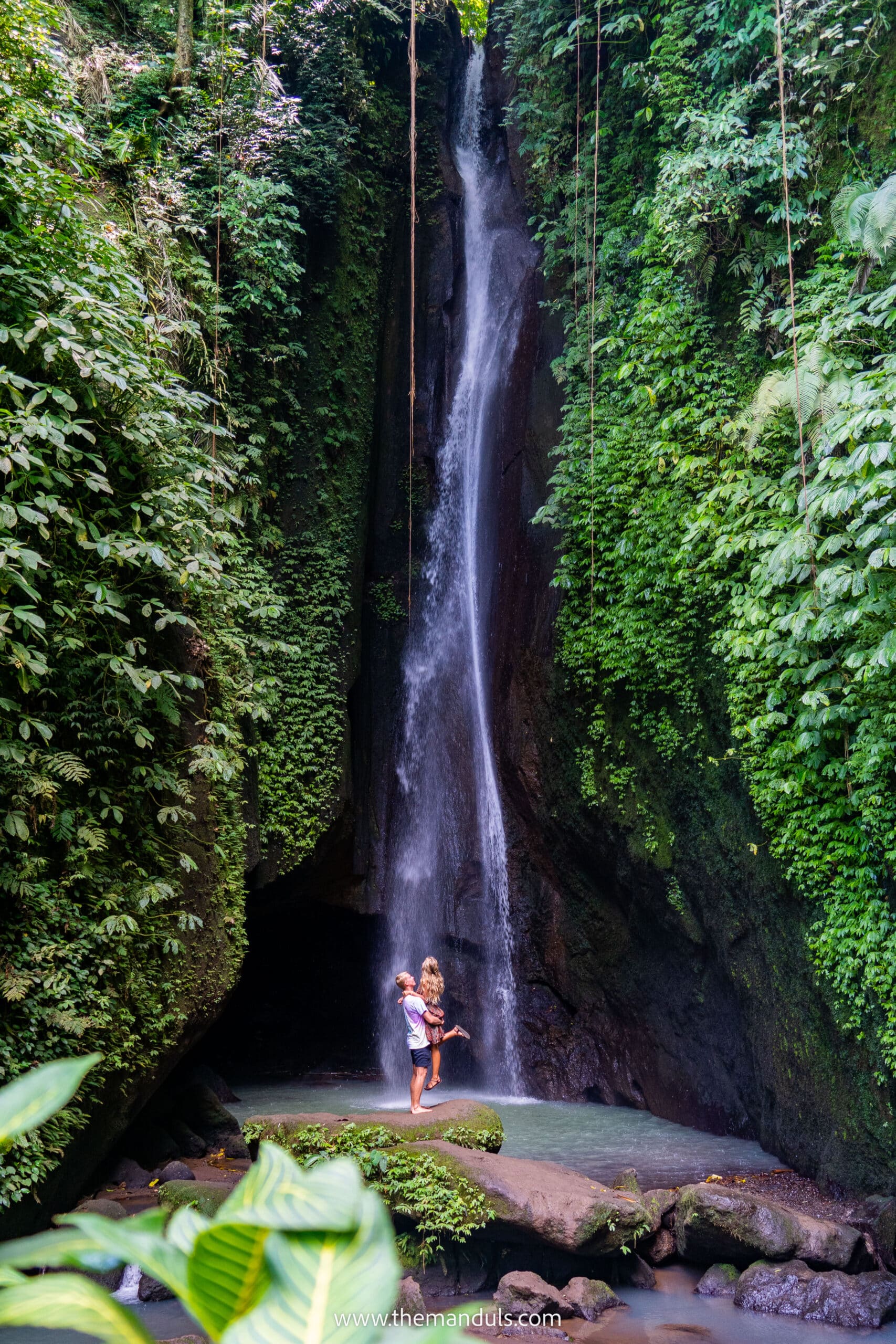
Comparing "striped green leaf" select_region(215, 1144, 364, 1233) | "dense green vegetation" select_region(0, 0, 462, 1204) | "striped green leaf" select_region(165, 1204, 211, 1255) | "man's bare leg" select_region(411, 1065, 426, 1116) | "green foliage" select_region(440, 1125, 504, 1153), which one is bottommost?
"green foliage" select_region(440, 1125, 504, 1153)

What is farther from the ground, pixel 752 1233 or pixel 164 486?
pixel 164 486

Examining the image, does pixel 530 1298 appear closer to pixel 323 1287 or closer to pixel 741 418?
pixel 323 1287

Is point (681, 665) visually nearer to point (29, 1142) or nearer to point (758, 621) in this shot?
point (758, 621)

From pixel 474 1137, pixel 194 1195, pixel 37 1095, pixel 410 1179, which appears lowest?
pixel 194 1195

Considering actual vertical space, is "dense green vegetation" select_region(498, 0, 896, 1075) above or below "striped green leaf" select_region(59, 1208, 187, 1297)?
above

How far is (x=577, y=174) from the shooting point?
10523 mm

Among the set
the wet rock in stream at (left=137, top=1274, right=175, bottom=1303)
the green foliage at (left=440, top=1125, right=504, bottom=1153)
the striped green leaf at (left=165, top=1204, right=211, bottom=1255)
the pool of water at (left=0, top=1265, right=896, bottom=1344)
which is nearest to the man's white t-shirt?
the green foliage at (left=440, top=1125, right=504, bottom=1153)

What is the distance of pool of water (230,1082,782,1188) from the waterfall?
102cm

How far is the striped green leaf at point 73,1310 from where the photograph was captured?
2.15ft

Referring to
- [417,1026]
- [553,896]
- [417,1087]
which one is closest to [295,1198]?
[417,1026]

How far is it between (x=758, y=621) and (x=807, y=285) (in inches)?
111

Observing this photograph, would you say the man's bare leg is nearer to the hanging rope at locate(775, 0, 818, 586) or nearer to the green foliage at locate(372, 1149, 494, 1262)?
the green foliage at locate(372, 1149, 494, 1262)

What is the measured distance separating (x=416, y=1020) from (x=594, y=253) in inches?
328

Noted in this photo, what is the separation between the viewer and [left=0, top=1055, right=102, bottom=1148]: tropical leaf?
72 cm
